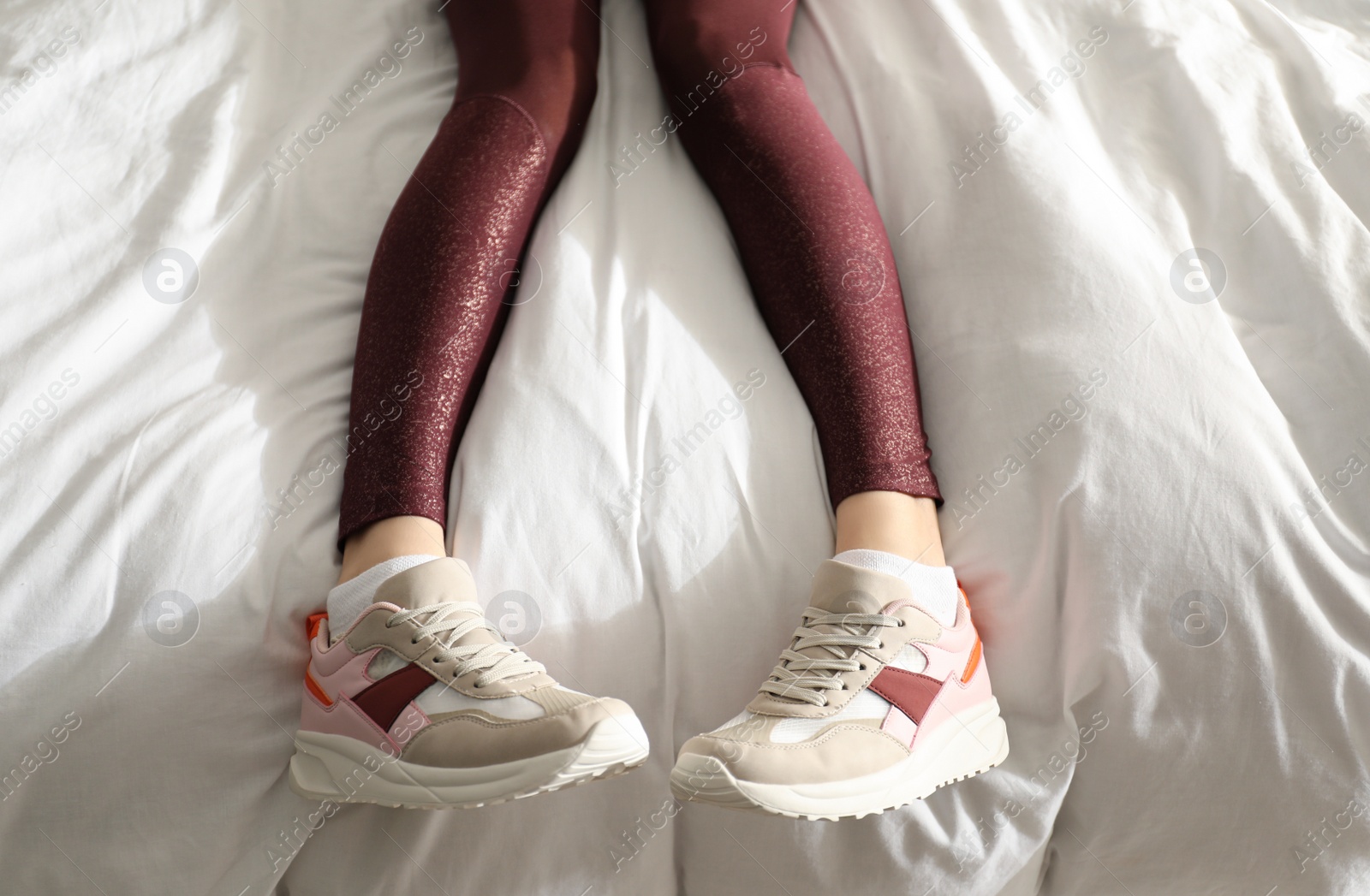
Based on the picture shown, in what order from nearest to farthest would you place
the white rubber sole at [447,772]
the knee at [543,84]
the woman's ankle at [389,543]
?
the white rubber sole at [447,772] < the woman's ankle at [389,543] < the knee at [543,84]

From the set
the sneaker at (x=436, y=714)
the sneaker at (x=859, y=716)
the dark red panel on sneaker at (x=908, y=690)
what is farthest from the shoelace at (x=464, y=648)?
the dark red panel on sneaker at (x=908, y=690)

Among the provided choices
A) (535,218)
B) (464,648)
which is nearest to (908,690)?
(464,648)

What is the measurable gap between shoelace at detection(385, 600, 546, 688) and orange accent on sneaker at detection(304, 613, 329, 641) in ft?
0.26

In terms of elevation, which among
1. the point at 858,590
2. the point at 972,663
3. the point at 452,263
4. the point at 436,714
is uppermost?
the point at 452,263

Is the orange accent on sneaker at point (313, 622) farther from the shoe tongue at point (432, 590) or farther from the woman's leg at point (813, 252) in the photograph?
the woman's leg at point (813, 252)

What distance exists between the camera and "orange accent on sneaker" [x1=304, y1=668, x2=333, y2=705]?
62 centimetres

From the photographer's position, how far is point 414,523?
67 cm

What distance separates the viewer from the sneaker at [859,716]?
57cm

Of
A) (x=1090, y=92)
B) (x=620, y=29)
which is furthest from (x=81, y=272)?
(x=1090, y=92)

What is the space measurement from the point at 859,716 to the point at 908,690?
4 centimetres

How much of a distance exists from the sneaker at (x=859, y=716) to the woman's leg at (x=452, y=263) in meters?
0.29

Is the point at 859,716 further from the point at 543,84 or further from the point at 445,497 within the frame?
the point at 543,84

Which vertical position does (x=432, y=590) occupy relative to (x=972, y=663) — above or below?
above

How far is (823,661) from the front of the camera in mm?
611
